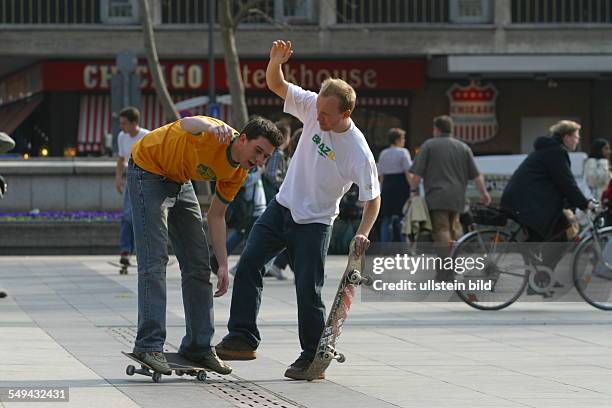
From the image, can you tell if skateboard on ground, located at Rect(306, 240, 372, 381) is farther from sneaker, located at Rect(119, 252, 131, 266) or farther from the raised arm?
sneaker, located at Rect(119, 252, 131, 266)

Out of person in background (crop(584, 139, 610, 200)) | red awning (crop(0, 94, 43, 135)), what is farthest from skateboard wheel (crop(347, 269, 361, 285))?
red awning (crop(0, 94, 43, 135))

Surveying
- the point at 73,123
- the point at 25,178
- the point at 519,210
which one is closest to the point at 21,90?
the point at 73,123

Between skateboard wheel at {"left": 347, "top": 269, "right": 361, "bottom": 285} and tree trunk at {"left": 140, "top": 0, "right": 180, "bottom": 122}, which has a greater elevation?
tree trunk at {"left": 140, "top": 0, "right": 180, "bottom": 122}

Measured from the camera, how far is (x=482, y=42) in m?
36.5

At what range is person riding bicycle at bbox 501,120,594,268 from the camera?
13.5 m

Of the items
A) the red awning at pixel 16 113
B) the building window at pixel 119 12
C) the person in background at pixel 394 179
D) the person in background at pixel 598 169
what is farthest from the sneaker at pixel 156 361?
the red awning at pixel 16 113

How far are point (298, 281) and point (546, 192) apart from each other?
5010 millimetres

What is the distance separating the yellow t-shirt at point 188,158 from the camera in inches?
331

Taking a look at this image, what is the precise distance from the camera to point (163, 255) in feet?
28.2

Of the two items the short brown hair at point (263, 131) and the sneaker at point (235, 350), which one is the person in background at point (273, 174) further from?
the short brown hair at point (263, 131)

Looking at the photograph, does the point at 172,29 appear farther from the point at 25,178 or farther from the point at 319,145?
the point at 319,145

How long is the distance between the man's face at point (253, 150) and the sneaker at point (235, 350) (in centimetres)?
115

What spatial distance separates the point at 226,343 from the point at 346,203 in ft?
45.2

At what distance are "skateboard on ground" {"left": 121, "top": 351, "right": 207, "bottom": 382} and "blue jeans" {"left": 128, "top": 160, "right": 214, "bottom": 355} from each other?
0.06 metres
